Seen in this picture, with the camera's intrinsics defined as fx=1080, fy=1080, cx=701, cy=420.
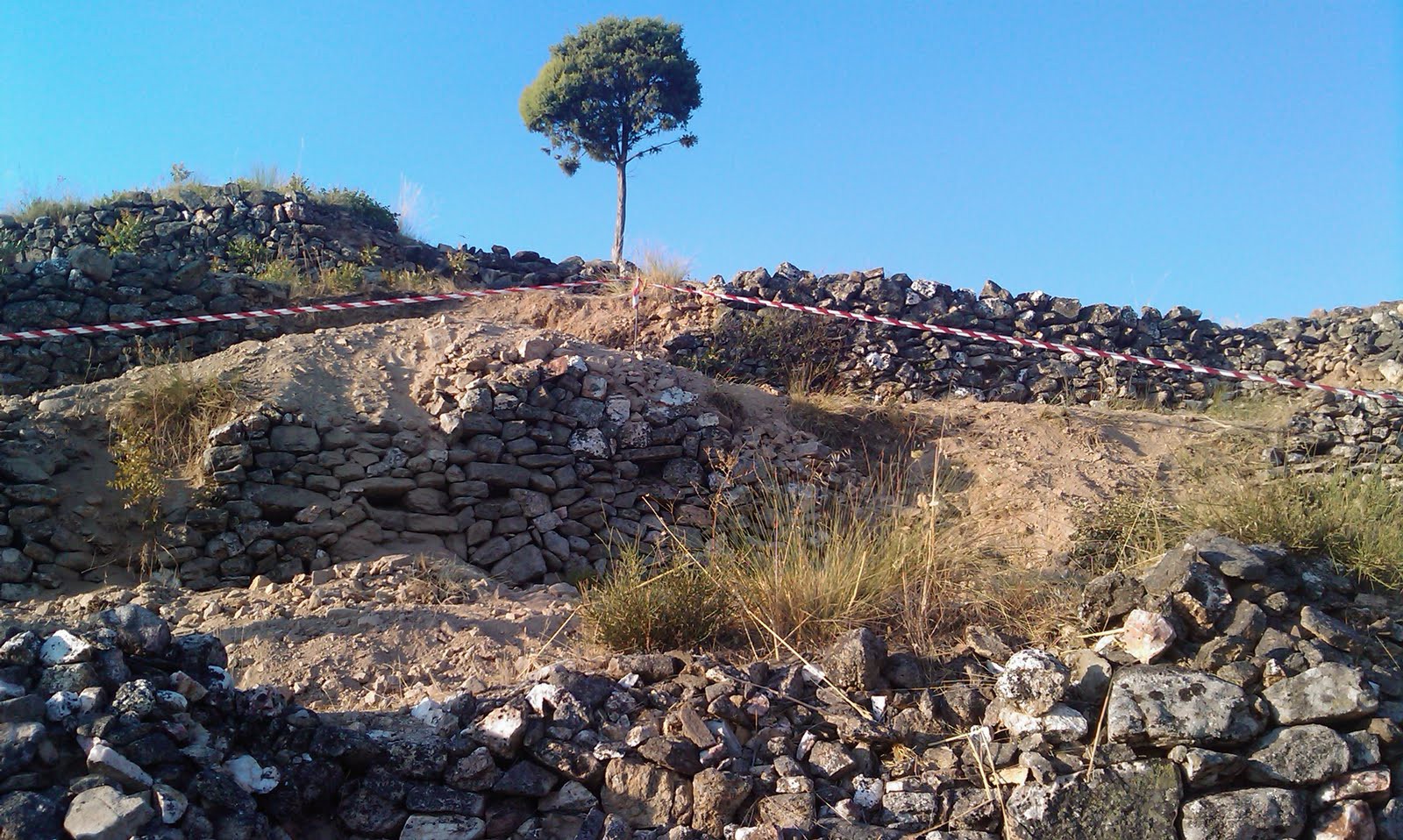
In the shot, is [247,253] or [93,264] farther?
[247,253]

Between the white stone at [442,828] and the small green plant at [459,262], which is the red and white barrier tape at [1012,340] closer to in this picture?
the small green plant at [459,262]

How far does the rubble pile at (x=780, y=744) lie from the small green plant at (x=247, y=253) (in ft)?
32.2

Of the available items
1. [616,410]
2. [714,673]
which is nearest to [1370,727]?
[714,673]

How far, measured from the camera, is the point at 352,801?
407 cm

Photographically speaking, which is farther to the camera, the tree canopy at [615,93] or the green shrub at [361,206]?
the tree canopy at [615,93]

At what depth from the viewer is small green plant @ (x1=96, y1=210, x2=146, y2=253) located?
13195 millimetres

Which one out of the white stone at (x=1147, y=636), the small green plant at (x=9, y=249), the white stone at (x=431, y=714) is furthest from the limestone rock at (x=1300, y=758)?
the small green plant at (x=9, y=249)

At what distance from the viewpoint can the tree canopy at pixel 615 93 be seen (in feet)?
71.5

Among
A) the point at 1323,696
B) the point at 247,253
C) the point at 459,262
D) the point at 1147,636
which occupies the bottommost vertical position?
the point at 1323,696

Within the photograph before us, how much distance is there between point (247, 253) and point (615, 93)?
10442 mm

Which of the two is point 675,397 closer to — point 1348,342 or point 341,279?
point 341,279

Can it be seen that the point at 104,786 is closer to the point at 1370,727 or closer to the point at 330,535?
the point at 330,535

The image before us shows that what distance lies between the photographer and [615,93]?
21922mm

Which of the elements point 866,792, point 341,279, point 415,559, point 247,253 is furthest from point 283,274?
point 866,792
